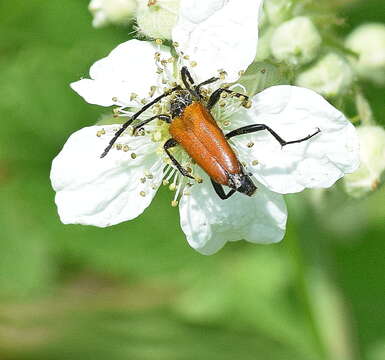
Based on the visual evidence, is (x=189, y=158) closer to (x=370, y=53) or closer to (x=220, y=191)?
(x=220, y=191)

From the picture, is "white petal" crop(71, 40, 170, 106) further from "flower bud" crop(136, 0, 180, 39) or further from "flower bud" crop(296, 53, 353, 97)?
"flower bud" crop(296, 53, 353, 97)

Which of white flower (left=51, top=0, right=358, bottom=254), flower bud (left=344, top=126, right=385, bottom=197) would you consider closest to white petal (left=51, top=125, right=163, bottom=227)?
white flower (left=51, top=0, right=358, bottom=254)

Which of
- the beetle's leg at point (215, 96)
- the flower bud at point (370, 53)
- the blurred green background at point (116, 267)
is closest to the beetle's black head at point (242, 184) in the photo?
the beetle's leg at point (215, 96)

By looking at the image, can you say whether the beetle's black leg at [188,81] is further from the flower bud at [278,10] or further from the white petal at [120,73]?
the flower bud at [278,10]

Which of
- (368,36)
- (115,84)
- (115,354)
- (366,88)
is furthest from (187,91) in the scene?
(115,354)

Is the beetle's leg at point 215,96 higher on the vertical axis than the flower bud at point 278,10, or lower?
lower

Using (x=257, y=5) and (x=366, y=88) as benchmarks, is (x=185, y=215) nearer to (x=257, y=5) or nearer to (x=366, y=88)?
(x=257, y=5)
